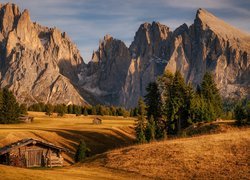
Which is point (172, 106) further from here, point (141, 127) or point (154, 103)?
point (141, 127)

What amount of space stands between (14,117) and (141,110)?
186ft

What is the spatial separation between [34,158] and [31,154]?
2.38 feet

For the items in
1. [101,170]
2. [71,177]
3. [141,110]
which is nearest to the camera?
[71,177]

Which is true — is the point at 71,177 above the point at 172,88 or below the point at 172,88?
below

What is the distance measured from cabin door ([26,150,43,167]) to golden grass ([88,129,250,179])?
7858 millimetres

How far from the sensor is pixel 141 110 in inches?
3342

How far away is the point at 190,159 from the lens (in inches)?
1668

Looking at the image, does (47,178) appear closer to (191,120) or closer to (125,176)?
(125,176)

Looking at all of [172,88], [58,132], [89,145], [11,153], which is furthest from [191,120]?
[11,153]

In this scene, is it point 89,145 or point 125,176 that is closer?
point 125,176

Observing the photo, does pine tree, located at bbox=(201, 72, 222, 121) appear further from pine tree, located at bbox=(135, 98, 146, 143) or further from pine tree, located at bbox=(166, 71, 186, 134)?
pine tree, located at bbox=(135, 98, 146, 143)

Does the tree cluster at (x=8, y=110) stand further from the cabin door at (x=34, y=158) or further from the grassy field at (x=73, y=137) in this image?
the cabin door at (x=34, y=158)

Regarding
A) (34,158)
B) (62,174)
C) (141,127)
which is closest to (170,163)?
(62,174)

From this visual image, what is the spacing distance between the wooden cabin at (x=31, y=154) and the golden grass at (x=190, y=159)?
23.8ft
